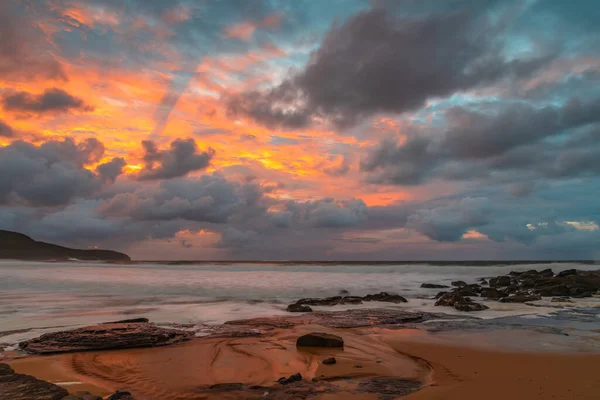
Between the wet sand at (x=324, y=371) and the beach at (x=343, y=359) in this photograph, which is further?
the beach at (x=343, y=359)

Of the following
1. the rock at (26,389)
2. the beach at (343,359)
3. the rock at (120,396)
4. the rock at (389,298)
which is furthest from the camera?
the rock at (389,298)

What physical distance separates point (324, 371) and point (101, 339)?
18.4 feet

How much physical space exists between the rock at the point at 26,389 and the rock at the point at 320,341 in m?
4.79

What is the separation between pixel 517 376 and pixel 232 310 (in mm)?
12199

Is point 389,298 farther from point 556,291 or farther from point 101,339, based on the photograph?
point 101,339

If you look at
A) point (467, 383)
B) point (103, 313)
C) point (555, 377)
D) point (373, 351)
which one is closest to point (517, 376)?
point (555, 377)

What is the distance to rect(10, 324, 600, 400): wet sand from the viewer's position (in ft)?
18.5

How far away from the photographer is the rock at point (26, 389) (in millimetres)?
4957

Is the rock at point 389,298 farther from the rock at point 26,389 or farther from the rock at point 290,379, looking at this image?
the rock at point 26,389

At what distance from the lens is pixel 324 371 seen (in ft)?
21.6

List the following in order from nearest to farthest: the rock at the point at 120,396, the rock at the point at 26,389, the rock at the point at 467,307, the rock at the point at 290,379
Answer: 1. the rock at the point at 26,389
2. the rock at the point at 120,396
3. the rock at the point at 290,379
4. the rock at the point at 467,307

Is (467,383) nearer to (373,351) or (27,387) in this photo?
(373,351)

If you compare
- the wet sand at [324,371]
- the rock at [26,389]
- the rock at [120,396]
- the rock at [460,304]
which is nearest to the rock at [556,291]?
the rock at [460,304]

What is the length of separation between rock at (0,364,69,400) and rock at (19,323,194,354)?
2596mm
